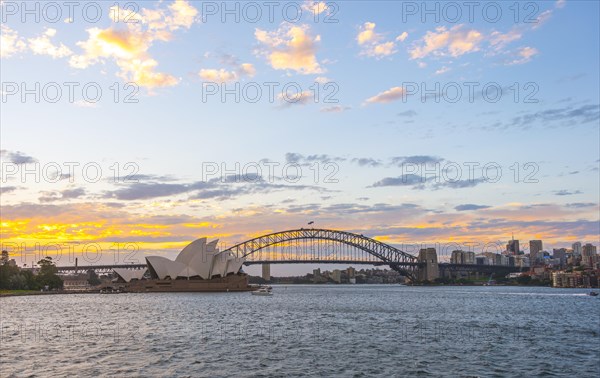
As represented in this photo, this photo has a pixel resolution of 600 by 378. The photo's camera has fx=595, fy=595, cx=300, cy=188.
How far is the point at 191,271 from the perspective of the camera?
135 metres

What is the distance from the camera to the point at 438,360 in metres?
28.3

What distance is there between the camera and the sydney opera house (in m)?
134

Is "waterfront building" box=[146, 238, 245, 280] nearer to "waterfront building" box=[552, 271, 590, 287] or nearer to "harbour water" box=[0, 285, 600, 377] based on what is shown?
"harbour water" box=[0, 285, 600, 377]

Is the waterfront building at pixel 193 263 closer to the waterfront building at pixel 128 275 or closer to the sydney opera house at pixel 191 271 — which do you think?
the sydney opera house at pixel 191 271

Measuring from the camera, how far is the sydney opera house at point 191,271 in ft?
439

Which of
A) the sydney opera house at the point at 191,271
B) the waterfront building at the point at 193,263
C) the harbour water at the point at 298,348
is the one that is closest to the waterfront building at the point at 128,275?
the sydney opera house at the point at 191,271

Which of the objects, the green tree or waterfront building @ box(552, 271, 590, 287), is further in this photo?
waterfront building @ box(552, 271, 590, 287)

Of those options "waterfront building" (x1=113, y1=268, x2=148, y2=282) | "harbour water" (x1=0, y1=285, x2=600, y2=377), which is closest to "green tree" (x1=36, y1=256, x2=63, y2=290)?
"waterfront building" (x1=113, y1=268, x2=148, y2=282)

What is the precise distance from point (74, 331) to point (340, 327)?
18.8 metres

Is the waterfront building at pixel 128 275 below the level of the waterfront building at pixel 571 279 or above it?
above

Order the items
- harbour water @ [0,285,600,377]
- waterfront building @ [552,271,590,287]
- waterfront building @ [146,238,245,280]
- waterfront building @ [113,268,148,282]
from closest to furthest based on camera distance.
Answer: harbour water @ [0,285,600,377], waterfront building @ [146,238,245,280], waterfront building @ [113,268,148,282], waterfront building @ [552,271,590,287]

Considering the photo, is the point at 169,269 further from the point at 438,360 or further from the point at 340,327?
the point at 438,360

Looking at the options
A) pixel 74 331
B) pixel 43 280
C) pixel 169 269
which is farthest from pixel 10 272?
pixel 74 331

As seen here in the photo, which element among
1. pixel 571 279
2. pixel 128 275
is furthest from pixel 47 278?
pixel 571 279
